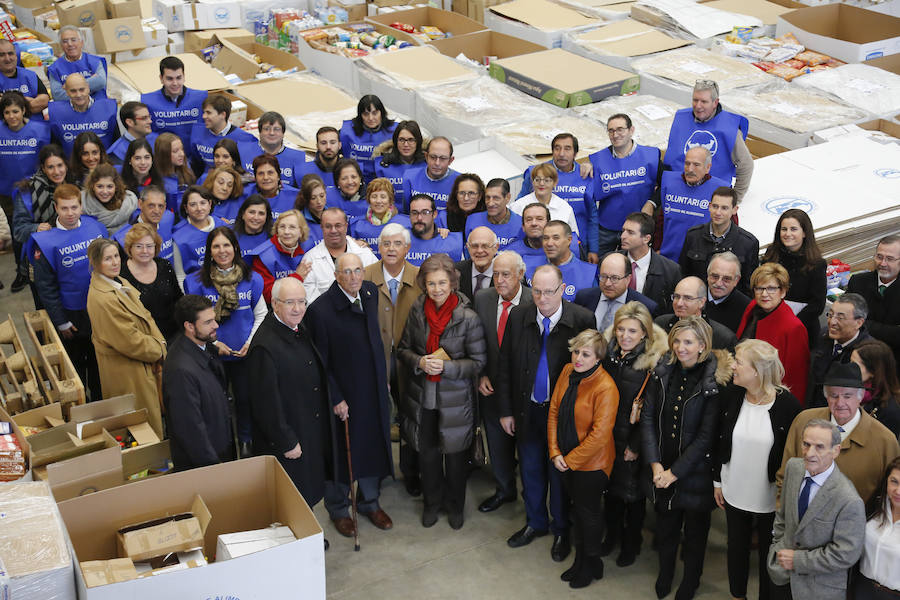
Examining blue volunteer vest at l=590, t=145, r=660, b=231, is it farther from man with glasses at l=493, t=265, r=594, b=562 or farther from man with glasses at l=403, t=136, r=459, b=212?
man with glasses at l=493, t=265, r=594, b=562

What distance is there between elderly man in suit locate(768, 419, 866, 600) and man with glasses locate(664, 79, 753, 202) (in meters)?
2.65

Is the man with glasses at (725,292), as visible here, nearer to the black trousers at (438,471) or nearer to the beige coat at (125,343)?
the black trousers at (438,471)

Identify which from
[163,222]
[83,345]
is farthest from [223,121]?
[83,345]

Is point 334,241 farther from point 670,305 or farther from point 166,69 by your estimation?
point 166,69

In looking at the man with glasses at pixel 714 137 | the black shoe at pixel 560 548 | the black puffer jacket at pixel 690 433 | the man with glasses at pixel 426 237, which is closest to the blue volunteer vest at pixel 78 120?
the man with glasses at pixel 426 237

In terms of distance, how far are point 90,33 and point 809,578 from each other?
7169mm

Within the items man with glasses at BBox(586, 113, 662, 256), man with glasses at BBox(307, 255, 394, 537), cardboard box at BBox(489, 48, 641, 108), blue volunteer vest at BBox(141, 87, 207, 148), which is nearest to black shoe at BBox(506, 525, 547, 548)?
man with glasses at BBox(307, 255, 394, 537)

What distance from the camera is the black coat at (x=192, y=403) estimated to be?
4.03 metres

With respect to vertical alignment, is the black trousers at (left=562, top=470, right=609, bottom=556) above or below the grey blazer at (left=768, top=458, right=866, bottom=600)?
below

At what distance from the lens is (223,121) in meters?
6.43

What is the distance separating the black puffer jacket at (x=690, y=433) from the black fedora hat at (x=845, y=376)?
403 millimetres

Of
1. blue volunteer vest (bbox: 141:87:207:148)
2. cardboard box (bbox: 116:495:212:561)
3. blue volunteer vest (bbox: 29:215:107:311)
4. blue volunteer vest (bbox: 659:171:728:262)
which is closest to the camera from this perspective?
cardboard box (bbox: 116:495:212:561)

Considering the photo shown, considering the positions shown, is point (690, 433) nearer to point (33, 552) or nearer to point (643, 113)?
point (33, 552)

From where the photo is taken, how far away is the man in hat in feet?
12.2
